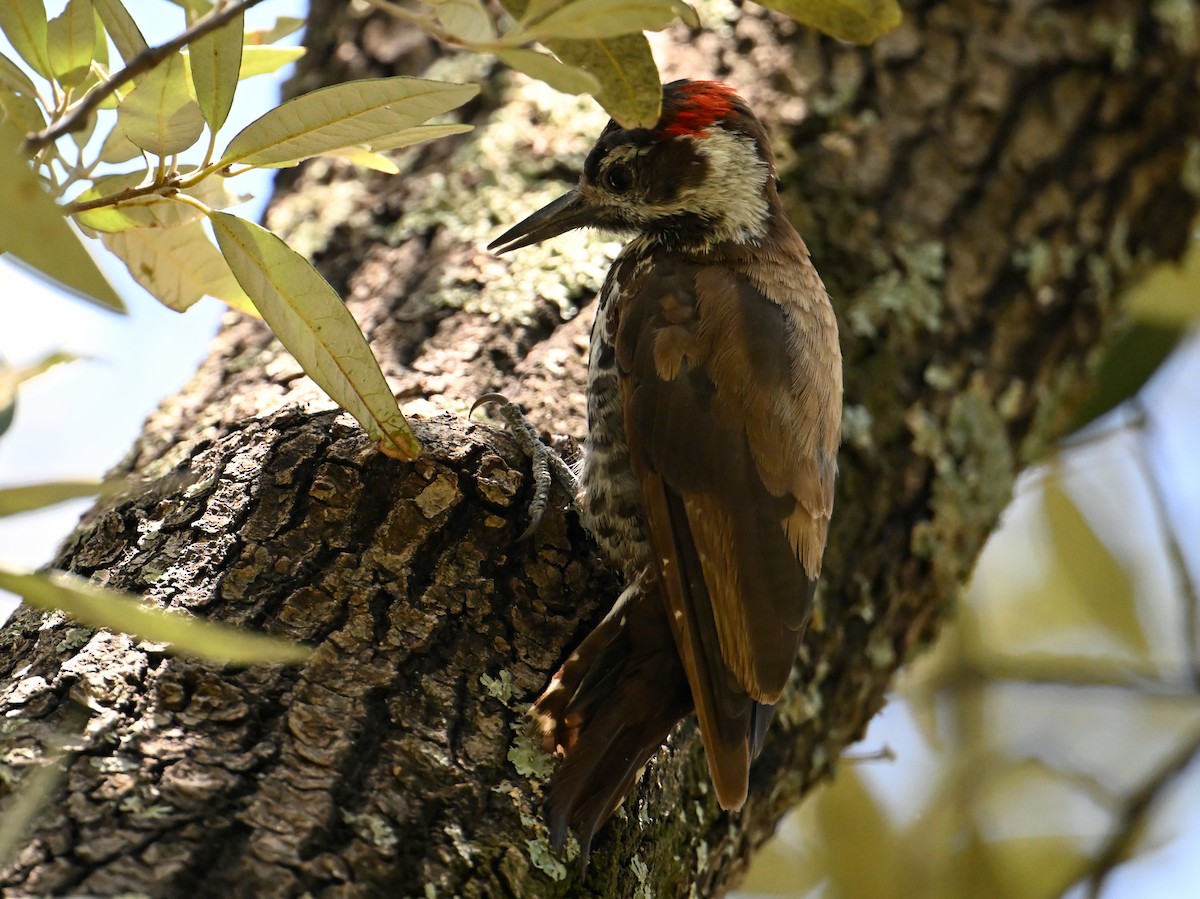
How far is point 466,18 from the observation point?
1.61 meters

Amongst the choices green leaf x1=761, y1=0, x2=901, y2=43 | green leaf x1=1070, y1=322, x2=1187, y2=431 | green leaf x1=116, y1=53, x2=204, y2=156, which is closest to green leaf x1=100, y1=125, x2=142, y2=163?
green leaf x1=116, y1=53, x2=204, y2=156

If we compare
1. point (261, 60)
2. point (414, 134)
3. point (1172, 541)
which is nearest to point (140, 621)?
point (414, 134)

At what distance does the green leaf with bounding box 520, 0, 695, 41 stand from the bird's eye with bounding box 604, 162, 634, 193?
1.25 meters

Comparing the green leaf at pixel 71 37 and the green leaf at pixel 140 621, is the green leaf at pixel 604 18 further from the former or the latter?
the green leaf at pixel 140 621

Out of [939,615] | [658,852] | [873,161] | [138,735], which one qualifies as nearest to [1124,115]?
[873,161]

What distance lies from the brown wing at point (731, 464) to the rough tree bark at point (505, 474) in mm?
167

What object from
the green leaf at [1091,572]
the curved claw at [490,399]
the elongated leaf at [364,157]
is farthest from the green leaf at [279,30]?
the green leaf at [1091,572]

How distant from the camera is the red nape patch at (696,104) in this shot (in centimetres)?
263

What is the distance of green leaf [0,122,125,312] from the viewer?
1083 mm

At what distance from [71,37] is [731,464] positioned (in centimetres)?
126

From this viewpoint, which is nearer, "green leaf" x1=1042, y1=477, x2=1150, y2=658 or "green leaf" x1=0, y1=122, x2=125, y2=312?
"green leaf" x1=0, y1=122, x2=125, y2=312

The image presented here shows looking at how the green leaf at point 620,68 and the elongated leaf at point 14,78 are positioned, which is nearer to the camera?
the elongated leaf at point 14,78

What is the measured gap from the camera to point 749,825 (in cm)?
233

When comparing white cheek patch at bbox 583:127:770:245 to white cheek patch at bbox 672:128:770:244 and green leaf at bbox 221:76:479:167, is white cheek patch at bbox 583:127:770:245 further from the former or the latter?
green leaf at bbox 221:76:479:167
